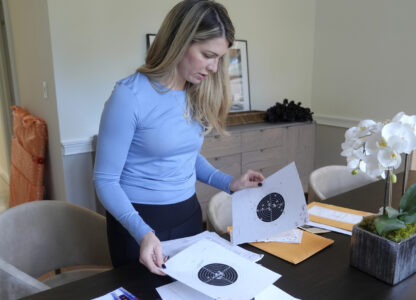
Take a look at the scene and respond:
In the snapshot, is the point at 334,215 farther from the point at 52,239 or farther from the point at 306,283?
the point at 52,239

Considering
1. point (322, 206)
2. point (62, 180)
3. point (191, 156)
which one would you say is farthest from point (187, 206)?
point (62, 180)

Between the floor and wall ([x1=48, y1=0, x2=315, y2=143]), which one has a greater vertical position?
wall ([x1=48, y1=0, x2=315, y2=143])

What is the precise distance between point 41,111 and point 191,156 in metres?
1.92

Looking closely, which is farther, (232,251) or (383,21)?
(383,21)

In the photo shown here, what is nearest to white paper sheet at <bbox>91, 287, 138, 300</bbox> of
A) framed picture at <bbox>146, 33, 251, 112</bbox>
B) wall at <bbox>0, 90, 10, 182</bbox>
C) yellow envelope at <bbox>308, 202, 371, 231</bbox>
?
yellow envelope at <bbox>308, 202, 371, 231</bbox>

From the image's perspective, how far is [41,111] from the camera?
262 centimetres

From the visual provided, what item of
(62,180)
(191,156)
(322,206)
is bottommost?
(62,180)

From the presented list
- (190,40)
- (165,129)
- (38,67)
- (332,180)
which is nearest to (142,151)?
(165,129)

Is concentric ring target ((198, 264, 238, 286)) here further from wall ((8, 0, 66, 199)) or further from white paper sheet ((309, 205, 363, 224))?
→ wall ((8, 0, 66, 199))

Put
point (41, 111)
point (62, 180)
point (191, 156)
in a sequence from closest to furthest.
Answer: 1. point (191, 156)
2. point (62, 180)
3. point (41, 111)

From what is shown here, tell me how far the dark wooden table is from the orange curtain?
1990mm

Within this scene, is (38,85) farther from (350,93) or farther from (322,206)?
(350,93)

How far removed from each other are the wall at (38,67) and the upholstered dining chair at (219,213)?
143 centimetres

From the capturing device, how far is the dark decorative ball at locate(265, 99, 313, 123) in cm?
305
